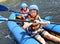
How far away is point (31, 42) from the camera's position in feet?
15.6

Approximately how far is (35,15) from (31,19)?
5.7 inches

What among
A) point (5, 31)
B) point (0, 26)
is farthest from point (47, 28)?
point (0, 26)

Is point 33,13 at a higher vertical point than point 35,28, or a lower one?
higher

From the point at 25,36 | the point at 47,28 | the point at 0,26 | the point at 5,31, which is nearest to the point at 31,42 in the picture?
the point at 25,36

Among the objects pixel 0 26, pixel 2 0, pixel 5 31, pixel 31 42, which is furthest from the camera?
pixel 2 0

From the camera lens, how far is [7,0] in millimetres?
16594

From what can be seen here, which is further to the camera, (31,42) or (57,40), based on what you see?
(57,40)

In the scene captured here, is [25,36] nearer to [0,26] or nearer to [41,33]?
[41,33]

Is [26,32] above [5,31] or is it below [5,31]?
above

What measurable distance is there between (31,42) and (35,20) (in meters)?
0.56

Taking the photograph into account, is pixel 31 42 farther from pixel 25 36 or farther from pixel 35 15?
pixel 35 15

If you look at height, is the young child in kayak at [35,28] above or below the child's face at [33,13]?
below

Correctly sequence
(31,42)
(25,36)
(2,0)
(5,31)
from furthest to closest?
(2,0) → (5,31) → (25,36) → (31,42)

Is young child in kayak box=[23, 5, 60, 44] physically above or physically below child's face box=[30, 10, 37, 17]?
below
